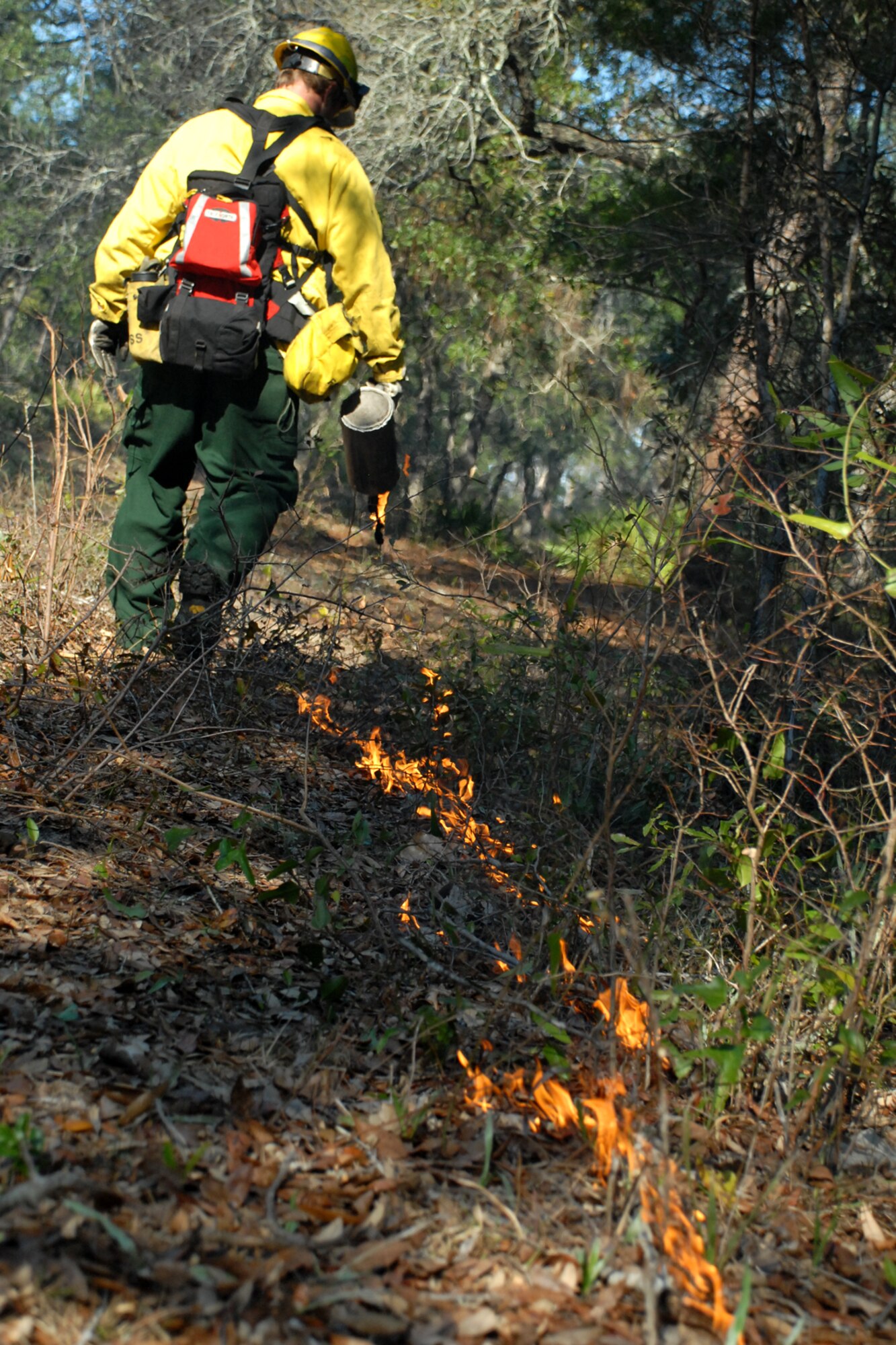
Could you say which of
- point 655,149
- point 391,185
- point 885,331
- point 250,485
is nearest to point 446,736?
point 250,485

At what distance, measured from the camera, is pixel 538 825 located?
2906 millimetres

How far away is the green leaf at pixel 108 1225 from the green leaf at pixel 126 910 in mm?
960

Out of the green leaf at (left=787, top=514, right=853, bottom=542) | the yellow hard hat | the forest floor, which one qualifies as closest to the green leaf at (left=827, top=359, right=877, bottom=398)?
the green leaf at (left=787, top=514, right=853, bottom=542)

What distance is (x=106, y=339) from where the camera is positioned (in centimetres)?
428

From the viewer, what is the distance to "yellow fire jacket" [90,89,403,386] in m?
3.96

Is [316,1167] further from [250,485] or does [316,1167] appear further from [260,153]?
[260,153]

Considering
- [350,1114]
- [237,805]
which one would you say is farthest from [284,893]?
[350,1114]

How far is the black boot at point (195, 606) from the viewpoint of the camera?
12.3ft

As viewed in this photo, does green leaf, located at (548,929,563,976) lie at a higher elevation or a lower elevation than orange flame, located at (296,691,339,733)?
higher

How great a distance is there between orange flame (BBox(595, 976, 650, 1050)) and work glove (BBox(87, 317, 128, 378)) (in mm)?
3072

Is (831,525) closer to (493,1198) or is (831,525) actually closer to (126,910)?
(493,1198)

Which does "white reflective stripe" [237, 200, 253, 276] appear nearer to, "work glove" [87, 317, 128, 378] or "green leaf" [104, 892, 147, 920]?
"work glove" [87, 317, 128, 378]

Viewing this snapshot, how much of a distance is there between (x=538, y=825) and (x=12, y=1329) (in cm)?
178

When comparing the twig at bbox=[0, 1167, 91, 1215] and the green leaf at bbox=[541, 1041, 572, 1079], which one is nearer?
the twig at bbox=[0, 1167, 91, 1215]
